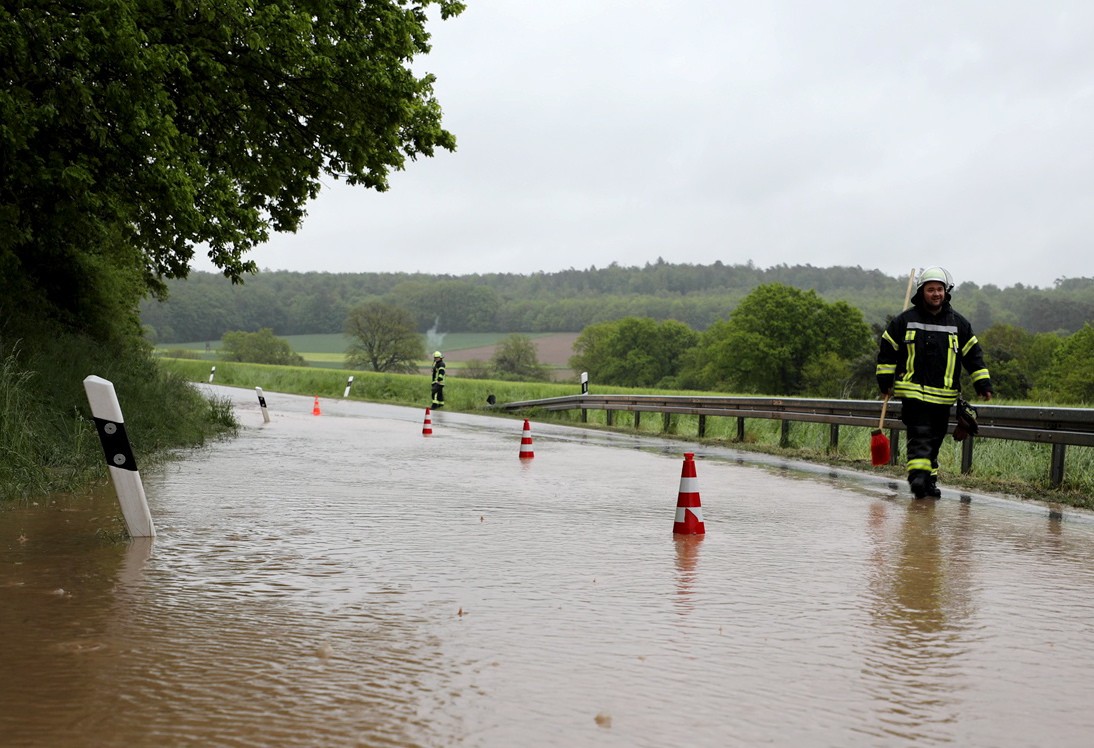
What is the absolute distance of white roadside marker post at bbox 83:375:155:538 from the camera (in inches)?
332

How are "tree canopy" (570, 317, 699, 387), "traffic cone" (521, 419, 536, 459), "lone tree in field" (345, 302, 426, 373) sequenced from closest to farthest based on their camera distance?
"traffic cone" (521, 419, 536, 459), "lone tree in field" (345, 302, 426, 373), "tree canopy" (570, 317, 699, 387)

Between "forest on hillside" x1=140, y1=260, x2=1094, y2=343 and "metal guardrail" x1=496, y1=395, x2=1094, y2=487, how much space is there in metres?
89.5

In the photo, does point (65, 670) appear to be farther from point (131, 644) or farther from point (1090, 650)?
point (1090, 650)

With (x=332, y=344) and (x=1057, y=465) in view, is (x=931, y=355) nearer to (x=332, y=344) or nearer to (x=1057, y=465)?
(x=1057, y=465)

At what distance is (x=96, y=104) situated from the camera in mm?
14523

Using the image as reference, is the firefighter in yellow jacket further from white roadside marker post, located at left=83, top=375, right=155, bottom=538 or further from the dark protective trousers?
white roadside marker post, located at left=83, top=375, right=155, bottom=538

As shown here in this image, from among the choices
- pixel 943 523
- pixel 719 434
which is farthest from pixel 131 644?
pixel 719 434

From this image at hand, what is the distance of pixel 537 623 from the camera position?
244 inches

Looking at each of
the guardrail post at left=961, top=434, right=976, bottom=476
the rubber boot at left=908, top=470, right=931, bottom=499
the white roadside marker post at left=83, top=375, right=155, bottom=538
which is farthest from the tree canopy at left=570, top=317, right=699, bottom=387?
the white roadside marker post at left=83, top=375, right=155, bottom=538

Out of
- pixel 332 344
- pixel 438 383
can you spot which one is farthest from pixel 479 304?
pixel 438 383

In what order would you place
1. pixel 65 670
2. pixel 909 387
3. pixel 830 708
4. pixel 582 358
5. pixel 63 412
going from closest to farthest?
pixel 830 708
pixel 65 670
pixel 909 387
pixel 63 412
pixel 582 358

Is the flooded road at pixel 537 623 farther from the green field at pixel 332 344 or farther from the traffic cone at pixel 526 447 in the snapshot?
the green field at pixel 332 344

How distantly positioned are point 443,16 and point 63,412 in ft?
28.8

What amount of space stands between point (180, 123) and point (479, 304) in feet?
389
